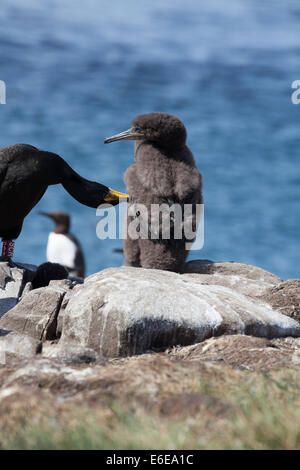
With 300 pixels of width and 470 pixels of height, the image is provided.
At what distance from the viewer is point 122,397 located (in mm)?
3385

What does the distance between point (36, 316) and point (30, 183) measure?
1341 mm

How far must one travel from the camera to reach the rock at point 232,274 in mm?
7328

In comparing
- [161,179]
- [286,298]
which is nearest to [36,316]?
[286,298]

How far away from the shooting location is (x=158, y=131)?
24.9 ft

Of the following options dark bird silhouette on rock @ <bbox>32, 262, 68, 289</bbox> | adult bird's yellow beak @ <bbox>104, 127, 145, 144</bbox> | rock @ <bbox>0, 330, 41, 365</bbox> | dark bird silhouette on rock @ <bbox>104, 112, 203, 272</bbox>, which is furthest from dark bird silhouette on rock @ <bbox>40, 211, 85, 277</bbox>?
rock @ <bbox>0, 330, 41, 365</bbox>

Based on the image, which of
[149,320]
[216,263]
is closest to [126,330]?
[149,320]

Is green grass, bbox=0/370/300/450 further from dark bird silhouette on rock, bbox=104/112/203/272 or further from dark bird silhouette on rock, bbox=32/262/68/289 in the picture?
dark bird silhouette on rock, bbox=104/112/203/272

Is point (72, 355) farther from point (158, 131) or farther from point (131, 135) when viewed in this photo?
point (131, 135)

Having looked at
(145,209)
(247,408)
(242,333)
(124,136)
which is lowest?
(247,408)

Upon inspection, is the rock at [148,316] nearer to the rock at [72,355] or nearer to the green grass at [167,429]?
the rock at [72,355]

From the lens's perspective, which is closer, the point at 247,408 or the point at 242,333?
the point at 247,408
